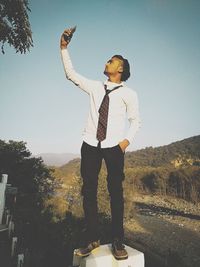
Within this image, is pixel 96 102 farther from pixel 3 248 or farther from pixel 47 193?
pixel 47 193

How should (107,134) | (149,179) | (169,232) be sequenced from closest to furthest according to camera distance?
(107,134)
(169,232)
(149,179)

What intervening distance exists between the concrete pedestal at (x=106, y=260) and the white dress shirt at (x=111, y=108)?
894 millimetres

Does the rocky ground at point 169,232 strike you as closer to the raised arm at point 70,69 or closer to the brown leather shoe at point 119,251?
the brown leather shoe at point 119,251

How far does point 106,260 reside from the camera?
76.7 inches

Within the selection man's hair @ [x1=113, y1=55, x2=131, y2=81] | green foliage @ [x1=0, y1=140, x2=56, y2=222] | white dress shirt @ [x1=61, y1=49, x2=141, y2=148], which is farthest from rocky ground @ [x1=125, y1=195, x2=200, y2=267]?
man's hair @ [x1=113, y1=55, x2=131, y2=81]

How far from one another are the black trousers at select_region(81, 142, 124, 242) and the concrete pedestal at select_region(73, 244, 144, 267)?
0.22 m

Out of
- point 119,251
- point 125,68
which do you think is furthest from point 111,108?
point 119,251

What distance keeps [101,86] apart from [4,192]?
652 cm

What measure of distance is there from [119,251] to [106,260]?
0.40 feet

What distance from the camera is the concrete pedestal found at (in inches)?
74.2

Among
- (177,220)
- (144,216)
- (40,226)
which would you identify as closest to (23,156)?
(40,226)

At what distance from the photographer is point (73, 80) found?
254 centimetres

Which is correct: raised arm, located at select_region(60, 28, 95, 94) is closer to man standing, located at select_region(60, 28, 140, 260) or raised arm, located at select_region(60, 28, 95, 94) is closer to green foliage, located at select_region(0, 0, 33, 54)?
man standing, located at select_region(60, 28, 140, 260)

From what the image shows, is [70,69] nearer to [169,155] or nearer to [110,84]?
[110,84]
